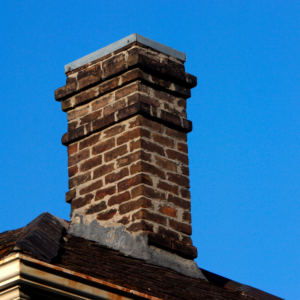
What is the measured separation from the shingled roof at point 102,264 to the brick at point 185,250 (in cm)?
27

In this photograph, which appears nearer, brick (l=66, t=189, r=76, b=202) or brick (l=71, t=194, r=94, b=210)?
brick (l=71, t=194, r=94, b=210)

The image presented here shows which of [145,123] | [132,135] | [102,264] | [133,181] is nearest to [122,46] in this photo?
[145,123]

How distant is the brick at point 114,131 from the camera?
677 centimetres

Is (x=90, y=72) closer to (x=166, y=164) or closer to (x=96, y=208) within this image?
(x=166, y=164)

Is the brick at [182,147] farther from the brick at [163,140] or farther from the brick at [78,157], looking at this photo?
the brick at [78,157]

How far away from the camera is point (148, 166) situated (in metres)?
6.55

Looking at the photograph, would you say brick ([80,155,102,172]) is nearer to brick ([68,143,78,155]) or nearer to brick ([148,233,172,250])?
brick ([68,143,78,155])

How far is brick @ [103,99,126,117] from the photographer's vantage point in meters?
6.84

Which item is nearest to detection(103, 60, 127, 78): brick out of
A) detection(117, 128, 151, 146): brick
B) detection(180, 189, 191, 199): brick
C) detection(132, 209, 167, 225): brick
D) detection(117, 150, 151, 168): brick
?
detection(117, 128, 151, 146): brick

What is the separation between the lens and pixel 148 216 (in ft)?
20.8

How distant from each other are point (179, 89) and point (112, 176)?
128cm

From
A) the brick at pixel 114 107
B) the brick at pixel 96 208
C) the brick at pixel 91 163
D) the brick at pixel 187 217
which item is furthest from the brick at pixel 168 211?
the brick at pixel 114 107

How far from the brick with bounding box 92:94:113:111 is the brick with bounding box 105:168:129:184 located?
0.80m

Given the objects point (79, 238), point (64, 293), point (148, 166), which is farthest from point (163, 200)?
point (64, 293)
